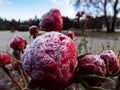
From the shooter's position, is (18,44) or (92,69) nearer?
(92,69)

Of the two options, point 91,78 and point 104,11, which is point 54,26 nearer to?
point 91,78

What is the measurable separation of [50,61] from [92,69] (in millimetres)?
114

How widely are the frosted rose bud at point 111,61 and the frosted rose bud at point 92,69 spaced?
0.02 metres

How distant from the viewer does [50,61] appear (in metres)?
0.81

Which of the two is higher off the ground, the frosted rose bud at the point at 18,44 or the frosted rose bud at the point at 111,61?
the frosted rose bud at the point at 18,44

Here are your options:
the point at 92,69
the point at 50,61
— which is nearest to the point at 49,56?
the point at 50,61

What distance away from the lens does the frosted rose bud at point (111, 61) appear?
0.90 metres

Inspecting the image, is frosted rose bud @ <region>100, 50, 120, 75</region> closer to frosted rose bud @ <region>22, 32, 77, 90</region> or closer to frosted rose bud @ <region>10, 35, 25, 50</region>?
frosted rose bud @ <region>22, 32, 77, 90</region>

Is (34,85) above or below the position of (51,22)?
below

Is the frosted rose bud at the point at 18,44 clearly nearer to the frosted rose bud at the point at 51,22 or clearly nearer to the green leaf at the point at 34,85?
the frosted rose bud at the point at 51,22

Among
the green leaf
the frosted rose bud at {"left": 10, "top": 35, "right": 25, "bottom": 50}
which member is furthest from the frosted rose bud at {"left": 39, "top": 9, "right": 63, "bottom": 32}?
the green leaf

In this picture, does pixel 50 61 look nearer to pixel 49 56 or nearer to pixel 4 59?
pixel 49 56

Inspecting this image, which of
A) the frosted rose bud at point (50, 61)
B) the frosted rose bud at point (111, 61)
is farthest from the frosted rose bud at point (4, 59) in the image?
the frosted rose bud at point (111, 61)

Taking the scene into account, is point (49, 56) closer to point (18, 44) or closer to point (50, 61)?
point (50, 61)
